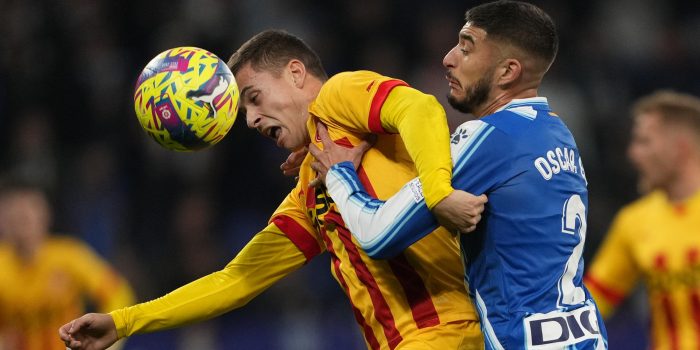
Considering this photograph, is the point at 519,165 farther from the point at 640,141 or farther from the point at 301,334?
the point at 301,334

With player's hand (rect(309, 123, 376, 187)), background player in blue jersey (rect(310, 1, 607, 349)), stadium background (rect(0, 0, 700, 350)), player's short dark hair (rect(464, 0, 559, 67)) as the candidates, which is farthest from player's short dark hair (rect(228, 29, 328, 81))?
stadium background (rect(0, 0, 700, 350))

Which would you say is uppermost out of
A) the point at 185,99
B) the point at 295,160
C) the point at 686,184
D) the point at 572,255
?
the point at 185,99

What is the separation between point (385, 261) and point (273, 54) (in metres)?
1.09

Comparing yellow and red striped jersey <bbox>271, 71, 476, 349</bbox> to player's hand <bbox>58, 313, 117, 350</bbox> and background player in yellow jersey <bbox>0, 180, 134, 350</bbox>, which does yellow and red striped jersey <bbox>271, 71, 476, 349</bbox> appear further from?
background player in yellow jersey <bbox>0, 180, 134, 350</bbox>

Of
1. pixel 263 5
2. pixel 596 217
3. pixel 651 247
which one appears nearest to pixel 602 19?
pixel 596 217

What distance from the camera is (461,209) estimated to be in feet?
13.2

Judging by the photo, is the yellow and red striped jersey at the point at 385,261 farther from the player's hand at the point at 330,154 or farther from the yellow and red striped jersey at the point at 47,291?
the yellow and red striped jersey at the point at 47,291

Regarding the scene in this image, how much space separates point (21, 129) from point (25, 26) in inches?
57.7

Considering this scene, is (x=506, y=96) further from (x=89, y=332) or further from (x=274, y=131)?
(x=89, y=332)

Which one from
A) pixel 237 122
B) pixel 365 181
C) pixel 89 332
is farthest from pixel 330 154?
pixel 237 122

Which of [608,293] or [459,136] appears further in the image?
[608,293]

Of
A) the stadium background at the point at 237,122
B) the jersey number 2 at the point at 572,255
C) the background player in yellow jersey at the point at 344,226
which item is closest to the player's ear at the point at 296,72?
the background player in yellow jersey at the point at 344,226

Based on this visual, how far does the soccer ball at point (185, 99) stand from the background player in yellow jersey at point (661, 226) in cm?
353

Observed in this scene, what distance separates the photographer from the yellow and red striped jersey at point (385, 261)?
177 inches
